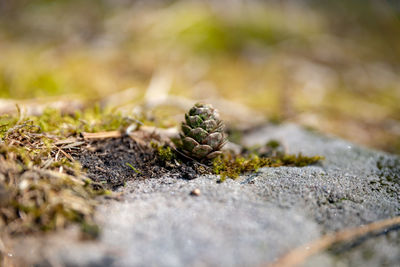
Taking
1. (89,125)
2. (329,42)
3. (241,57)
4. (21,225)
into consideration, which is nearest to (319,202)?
(21,225)

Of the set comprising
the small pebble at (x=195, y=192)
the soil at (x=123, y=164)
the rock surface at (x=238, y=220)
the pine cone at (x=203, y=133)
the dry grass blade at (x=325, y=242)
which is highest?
the pine cone at (x=203, y=133)

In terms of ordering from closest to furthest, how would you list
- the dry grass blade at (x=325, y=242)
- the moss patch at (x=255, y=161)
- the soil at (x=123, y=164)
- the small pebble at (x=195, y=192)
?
the dry grass blade at (x=325, y=242), the small pebble at (x=195, y=192), the soil at (x=123, y=164), the moss patch at (x=255, y=161)

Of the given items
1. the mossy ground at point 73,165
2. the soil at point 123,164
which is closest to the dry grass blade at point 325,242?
the mossy ground at point 73,165

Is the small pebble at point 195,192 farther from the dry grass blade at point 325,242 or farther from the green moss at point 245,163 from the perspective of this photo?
the dry grass blade at point 325,242

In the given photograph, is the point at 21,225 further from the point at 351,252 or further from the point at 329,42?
the point at 329,42

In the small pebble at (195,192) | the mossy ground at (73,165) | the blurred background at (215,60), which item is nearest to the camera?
the mossy ground at (73,165)

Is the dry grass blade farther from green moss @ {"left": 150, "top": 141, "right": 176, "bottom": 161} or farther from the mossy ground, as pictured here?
green moss @ {"left": 150, "top": 141, "right": 176, "bottom": 161}

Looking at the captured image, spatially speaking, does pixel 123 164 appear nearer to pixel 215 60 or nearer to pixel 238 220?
pixel 238 220
